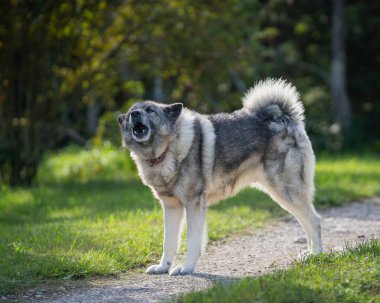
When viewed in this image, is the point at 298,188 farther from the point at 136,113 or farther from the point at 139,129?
the point at 136,113

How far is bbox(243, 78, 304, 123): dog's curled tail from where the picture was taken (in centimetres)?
719

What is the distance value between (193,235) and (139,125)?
1.24 m

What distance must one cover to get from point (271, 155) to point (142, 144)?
Answer: 4.91 feet

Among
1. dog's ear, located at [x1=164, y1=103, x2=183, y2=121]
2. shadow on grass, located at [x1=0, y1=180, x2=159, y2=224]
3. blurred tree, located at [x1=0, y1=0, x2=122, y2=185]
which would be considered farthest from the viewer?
blurred tree, located at [x1=0, y1=0, x2=122, y2=185]

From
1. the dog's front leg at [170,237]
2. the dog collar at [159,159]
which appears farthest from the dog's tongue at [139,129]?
Result: the dog's front leg at [170,237]

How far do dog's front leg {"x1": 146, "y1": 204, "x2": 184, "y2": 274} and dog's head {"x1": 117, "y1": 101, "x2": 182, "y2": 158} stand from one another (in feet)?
2.13

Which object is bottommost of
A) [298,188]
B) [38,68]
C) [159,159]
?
[298,188]

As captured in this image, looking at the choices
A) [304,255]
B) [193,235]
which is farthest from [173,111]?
[304,255]

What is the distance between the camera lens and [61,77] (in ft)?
48.0

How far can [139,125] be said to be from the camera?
6.39m

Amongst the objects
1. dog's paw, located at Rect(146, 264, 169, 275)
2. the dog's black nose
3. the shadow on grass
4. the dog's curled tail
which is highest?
the dog's curled tail

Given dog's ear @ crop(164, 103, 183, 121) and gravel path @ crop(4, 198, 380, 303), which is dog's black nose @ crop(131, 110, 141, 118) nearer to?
dog's ear @ crop(164, 103, 183, 121)

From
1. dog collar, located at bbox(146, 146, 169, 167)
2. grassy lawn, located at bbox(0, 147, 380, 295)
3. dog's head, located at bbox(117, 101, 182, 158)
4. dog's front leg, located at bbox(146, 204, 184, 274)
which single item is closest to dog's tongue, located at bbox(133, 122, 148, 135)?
dog's head, located at bbox(117, 101, 182, 158)

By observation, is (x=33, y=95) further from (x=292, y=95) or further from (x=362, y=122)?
(x=362, y=122)
